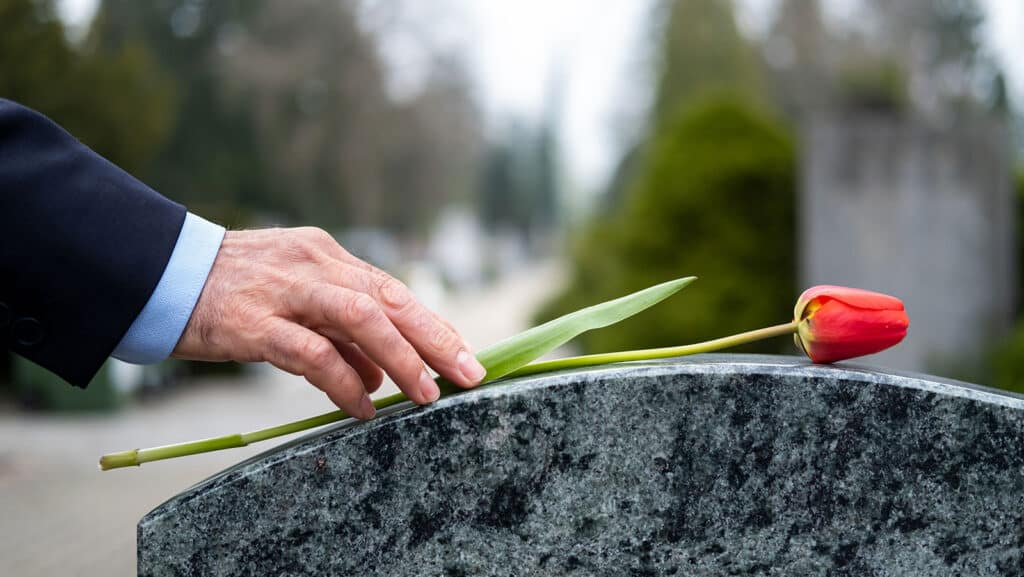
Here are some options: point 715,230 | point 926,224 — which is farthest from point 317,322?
point 715,230

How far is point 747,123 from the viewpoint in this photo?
8742mm

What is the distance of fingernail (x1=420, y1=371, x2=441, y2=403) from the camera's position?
4.48 feet

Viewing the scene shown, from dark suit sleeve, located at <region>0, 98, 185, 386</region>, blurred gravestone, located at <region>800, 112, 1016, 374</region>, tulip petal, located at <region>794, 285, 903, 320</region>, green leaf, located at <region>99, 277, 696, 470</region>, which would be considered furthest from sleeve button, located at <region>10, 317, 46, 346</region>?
blurred gravestone, located at <region>800, 112, 1016, 374</region>

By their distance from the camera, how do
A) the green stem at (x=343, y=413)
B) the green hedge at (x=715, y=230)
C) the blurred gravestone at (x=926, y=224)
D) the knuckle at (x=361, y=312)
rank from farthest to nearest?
the green hedge at (x=715, y=230)
the blurred gravestone at (x=926, y=224)
the green stem at (x=343, y=413)
the knuckle at (x=361, y=312)

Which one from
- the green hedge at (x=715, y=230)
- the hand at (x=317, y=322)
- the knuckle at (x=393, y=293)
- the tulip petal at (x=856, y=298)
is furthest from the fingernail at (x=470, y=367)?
the green hedge at (x=715, y=230)

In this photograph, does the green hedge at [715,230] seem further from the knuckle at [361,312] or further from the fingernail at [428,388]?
the knuckle at [361,312]

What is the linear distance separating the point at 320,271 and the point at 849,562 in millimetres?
882

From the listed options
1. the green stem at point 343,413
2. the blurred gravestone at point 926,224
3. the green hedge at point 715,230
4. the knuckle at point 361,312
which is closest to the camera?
the knuckle at point 361,312

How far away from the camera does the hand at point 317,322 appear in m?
1.33

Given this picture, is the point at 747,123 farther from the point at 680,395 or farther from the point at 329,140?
the point at 329,140

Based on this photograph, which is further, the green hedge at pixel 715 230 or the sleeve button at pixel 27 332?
the green hedge at pixel 715 230

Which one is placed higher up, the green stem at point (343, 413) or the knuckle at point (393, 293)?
the knuckle at point (393, 293)

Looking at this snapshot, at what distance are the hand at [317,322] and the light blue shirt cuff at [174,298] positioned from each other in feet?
0.05

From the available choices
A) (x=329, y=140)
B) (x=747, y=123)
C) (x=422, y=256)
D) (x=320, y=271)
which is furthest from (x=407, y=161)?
(x=320, y=271)
